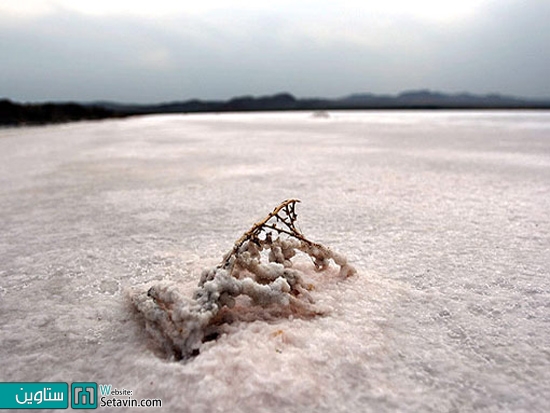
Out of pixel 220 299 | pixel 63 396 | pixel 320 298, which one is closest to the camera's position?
pixel 63 396

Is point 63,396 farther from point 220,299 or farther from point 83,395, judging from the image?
point 220,299

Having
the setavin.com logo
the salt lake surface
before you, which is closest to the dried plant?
the salt lake surface

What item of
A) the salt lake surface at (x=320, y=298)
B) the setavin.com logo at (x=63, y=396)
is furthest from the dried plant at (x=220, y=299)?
the setavin.com logo at (x=63, y=396)

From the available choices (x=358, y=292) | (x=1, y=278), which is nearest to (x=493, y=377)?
(x=358, y=292)

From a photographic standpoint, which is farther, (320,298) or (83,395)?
(320,298)

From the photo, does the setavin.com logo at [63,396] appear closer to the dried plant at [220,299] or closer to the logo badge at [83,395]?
the logo badge at [83,395]

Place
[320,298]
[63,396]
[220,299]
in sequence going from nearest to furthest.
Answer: [63,396], [220,299], [320,298]

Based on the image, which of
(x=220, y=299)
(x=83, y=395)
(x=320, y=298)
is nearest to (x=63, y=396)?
(x=83, y=395)
